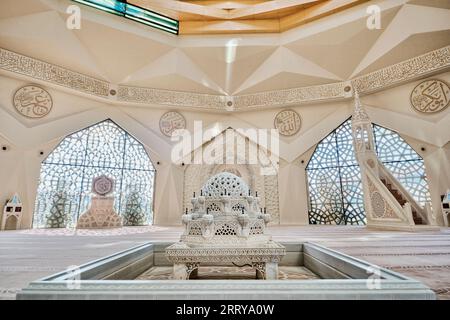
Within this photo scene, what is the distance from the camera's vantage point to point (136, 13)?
625cm

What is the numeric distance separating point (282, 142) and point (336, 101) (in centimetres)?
201

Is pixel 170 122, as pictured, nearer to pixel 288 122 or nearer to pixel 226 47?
pixel 226 47

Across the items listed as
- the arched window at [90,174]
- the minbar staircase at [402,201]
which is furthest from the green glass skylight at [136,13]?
the minbar staircase at [402,201]

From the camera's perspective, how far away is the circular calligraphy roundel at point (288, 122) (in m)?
7.47

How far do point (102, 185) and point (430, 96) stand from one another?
8540 millimetres

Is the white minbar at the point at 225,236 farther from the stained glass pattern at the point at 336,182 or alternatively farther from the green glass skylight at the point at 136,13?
the green glass skylight at the point at 136,13

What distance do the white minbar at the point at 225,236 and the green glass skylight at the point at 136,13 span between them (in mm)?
5913

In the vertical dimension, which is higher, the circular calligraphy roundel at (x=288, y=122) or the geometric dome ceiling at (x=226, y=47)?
the geometric dome ceiling at (x=226, y=47)

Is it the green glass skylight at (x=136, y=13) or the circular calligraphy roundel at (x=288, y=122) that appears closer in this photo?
the green glass skylight at (x=136, y=13)

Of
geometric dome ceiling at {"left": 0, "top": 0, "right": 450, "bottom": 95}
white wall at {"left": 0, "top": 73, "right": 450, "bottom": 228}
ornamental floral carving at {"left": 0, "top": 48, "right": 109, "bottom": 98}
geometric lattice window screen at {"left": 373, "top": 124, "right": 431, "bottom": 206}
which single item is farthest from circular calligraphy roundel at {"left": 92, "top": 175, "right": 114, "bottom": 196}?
geometric lattice window screen at {"left": 373, "top": 124, "right": 431, "bottom": 206}

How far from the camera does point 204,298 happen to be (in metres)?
0.92

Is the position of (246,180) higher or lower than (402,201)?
higher

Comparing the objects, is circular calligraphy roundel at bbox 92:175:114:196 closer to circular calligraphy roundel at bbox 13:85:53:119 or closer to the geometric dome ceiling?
circular calligraphy roundel at bbox 13:85:53:119

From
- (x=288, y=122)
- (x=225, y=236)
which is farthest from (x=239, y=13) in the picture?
(x=225, y=236)
